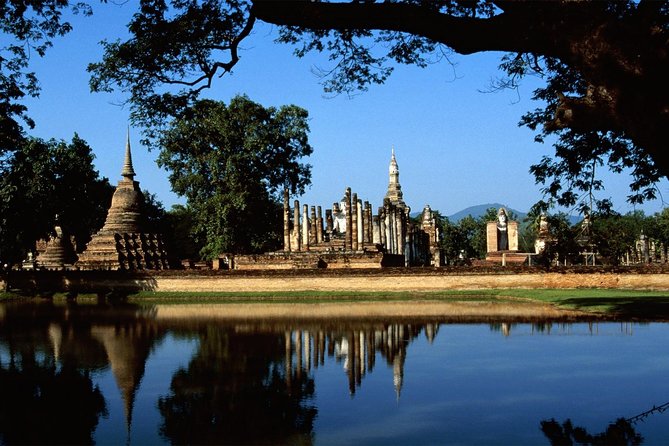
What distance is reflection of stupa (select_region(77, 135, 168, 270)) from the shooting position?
120 ft

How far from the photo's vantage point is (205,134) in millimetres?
42500

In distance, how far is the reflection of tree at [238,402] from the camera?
657 cm

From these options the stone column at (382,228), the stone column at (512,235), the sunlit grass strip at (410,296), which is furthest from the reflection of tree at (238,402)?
the stone column at (512,235)

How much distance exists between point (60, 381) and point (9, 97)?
10593 mm

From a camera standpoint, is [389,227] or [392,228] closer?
[389,227]

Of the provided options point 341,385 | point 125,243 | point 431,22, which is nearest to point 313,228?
point 125,243

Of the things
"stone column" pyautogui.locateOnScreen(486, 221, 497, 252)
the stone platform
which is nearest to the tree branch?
the stone platform

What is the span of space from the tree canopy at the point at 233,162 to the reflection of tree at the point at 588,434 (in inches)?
1373

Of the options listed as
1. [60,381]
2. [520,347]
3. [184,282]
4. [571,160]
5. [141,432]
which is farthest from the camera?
[184,282]

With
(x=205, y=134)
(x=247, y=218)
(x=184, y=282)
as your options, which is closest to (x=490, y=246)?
(x=247, y=218)

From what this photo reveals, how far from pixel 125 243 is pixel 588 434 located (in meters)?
33.5

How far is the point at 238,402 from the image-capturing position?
25.7ft

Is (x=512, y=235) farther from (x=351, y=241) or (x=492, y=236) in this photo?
(x=351, y=241)

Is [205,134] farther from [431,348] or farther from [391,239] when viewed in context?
[431,348]
